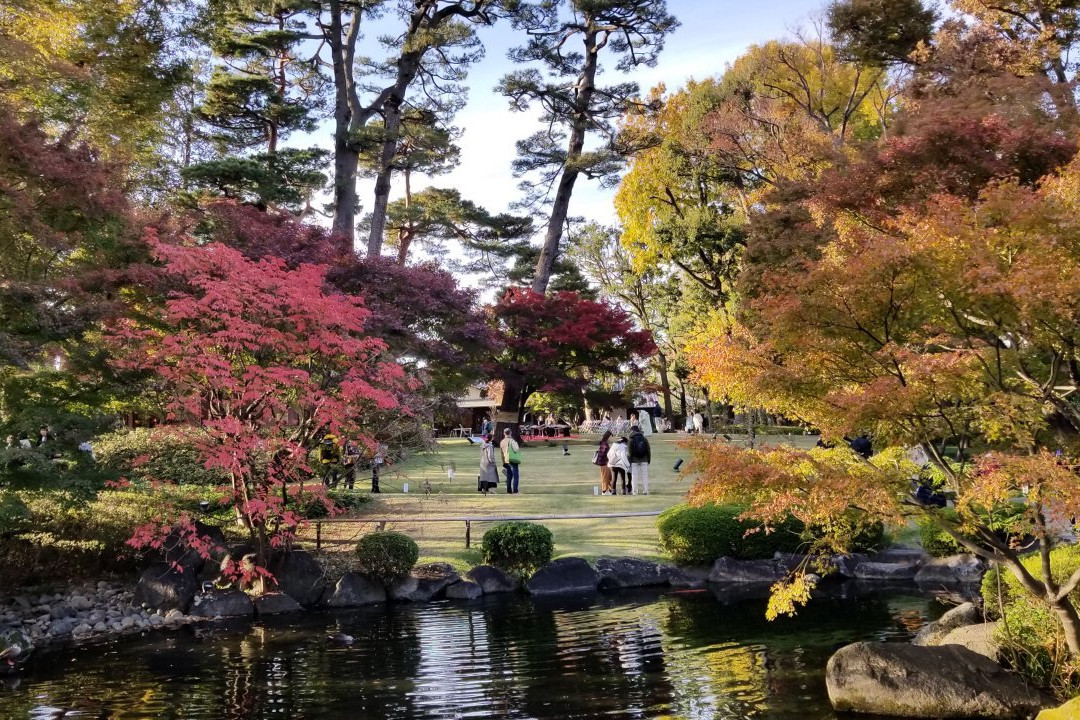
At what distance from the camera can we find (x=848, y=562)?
11914 millimetres

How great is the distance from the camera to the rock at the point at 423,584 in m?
10.9

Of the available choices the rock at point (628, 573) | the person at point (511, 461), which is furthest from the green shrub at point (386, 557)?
the person at point (511, 461)

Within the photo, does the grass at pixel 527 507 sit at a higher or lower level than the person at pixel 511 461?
lower

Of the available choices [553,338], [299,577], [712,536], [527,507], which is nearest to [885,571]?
[712,536]

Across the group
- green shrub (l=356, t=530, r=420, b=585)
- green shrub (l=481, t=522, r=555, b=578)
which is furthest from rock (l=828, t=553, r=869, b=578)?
green shrub (l=356, t=530, r=420, b=585)

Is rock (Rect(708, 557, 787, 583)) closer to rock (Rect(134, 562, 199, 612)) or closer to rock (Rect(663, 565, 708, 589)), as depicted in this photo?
rock (Rect(663, 565, 708, 589))

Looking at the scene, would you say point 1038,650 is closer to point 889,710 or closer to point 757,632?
point 889,710

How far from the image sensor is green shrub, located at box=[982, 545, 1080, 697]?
597cm

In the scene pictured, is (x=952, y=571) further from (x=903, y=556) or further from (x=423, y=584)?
(x=423, y=584)

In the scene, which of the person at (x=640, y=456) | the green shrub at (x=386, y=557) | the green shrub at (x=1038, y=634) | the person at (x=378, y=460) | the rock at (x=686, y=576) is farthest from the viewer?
the person at (x=640, y=456)

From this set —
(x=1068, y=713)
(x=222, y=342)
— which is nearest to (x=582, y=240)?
(x=222, y=342)

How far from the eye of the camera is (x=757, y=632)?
8.55m

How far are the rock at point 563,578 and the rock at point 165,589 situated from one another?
15.5ft

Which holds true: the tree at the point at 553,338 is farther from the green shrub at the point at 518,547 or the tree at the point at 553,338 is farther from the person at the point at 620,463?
the green shrub at the point at 518,547
